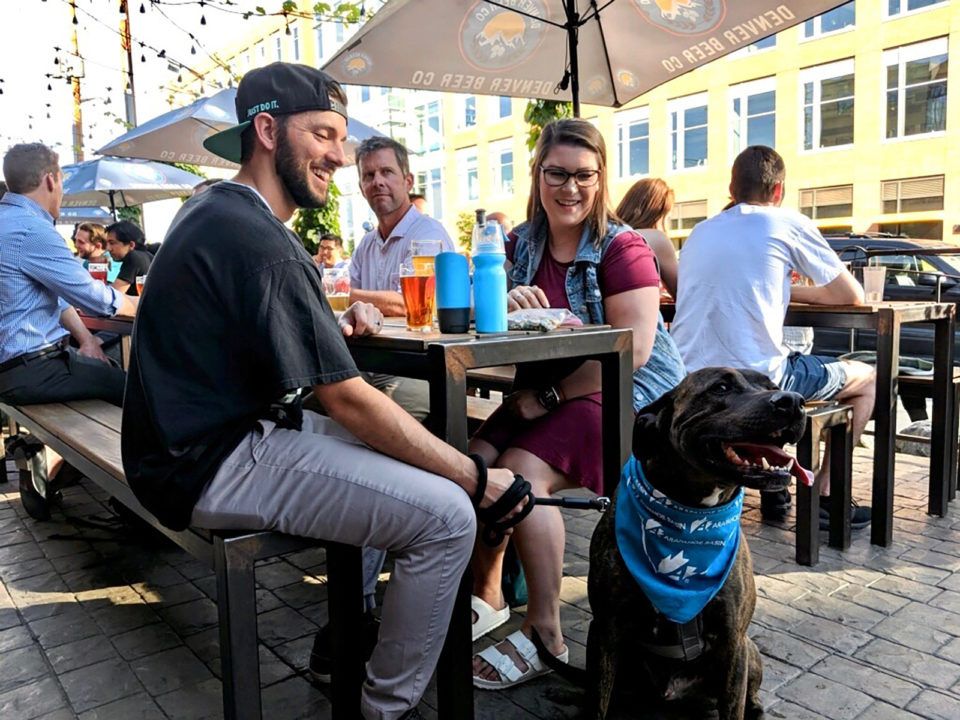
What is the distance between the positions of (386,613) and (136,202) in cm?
1217

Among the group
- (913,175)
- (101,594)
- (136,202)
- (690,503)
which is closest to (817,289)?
(690,503)

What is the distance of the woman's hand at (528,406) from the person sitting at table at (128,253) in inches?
226

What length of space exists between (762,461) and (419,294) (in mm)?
1118

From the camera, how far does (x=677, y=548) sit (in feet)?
6.62

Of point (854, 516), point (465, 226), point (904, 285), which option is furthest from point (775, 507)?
point (465, 226)

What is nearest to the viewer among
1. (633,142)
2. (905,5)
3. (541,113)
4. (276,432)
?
(276,432)

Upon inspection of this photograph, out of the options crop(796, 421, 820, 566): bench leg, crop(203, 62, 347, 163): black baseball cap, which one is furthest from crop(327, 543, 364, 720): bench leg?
crop(796, 421, 820, 566): bench leg

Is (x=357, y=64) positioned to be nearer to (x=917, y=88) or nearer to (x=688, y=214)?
(x=917, y=88)

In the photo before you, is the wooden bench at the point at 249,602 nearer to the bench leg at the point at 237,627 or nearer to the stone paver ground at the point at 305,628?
the bench leg at the point at 237,627

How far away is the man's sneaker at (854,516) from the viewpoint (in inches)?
151

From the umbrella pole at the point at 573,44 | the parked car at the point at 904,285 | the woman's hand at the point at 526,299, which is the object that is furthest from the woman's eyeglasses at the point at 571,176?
the parked car at the point at 904,285

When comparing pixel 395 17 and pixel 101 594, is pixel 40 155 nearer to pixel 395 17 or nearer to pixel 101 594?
pixel 395 17

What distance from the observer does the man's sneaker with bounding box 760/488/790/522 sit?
4.01 m

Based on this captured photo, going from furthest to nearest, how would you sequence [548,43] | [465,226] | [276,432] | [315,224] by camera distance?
[465,226], [315,224], [548,43], [276,432]
